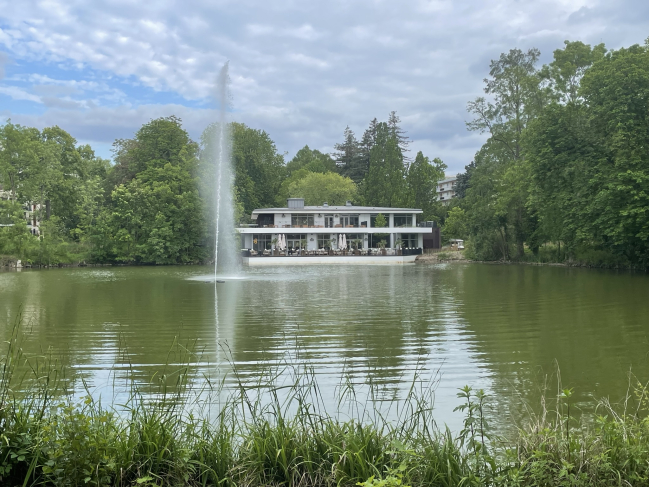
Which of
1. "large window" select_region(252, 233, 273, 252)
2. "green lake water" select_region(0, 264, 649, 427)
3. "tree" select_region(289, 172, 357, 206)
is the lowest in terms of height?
"green lake water" select_region(0, 264, 649, 427)

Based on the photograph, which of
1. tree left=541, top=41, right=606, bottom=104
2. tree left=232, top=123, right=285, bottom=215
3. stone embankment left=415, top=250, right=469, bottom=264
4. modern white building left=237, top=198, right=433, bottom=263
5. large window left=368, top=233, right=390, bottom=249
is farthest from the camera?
tree left=232, top=123, right=285, bottom=215

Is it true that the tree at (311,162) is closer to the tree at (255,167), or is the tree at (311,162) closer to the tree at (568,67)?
the tree at (255,167)

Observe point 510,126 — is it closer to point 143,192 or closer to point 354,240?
point 354,240

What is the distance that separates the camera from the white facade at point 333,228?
5769cm

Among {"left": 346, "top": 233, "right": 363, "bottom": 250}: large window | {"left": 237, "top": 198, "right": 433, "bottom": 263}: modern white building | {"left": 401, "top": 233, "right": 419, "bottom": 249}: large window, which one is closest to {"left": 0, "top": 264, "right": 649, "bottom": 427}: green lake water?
{"left": 237, "top": 198, "right": 433, "bottom": 263}: modern white building

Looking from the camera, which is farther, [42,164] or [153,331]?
[42,164]

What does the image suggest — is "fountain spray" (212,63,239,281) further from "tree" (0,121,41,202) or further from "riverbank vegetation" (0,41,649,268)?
"tree" (0,121,41,202)

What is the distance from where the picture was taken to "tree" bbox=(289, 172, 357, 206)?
68938 mm

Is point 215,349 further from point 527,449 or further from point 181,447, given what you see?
point 527,449

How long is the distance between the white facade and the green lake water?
116 feet

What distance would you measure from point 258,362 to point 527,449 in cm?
561

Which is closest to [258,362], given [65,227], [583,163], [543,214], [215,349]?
[215,349]

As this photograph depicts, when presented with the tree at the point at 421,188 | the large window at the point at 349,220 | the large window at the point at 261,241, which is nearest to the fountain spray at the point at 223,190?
the large window at the point at 261,241

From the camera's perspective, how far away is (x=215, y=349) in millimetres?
10203
